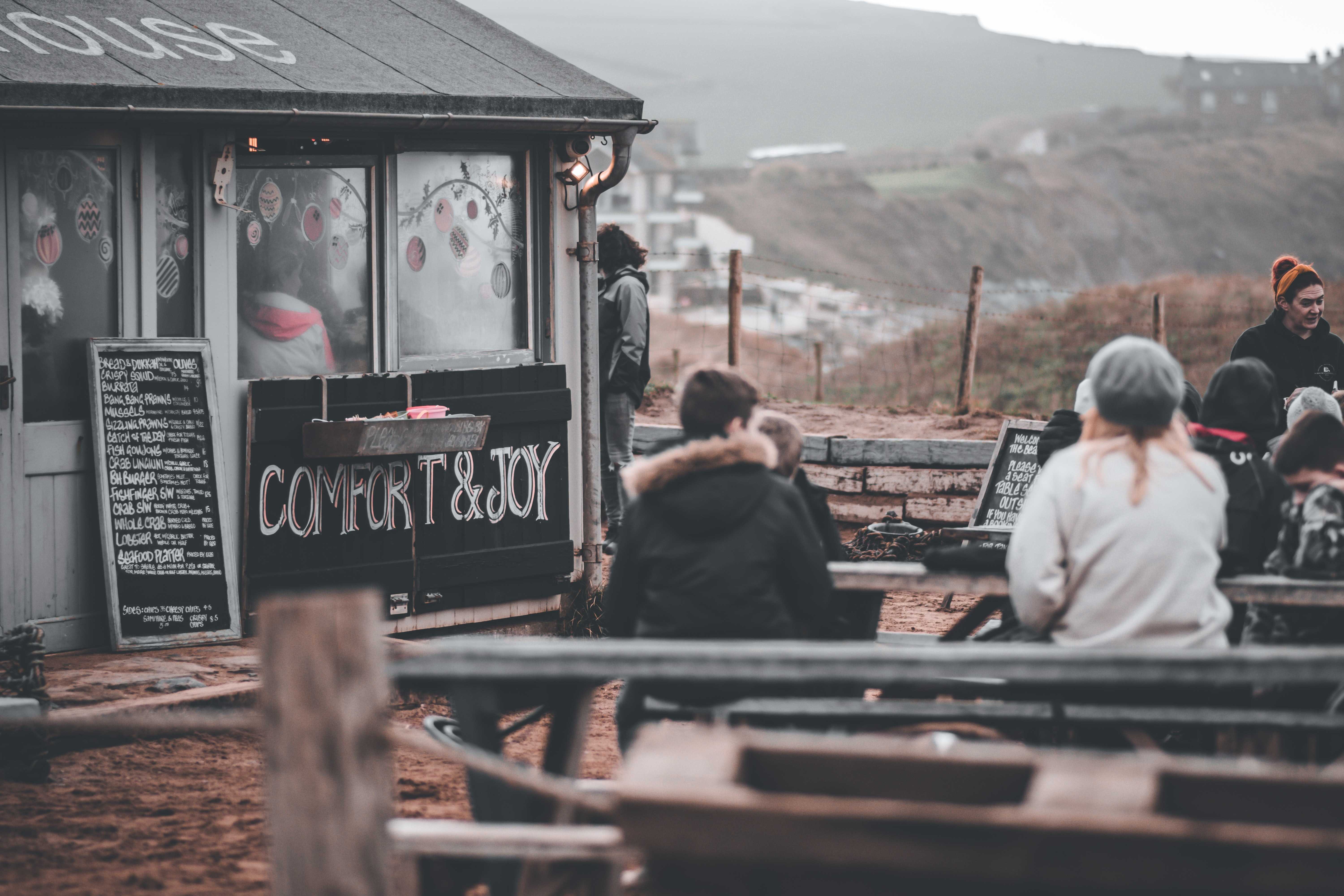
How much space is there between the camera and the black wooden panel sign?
6.84 meters

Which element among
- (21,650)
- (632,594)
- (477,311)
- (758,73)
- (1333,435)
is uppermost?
(758,73)

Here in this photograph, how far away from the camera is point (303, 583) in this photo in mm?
6941

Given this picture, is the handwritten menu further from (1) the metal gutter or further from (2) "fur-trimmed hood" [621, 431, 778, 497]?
(2) "fur-trimmed hood" [621, 431, 778, 497]

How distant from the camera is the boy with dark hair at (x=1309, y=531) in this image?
13.3 feet

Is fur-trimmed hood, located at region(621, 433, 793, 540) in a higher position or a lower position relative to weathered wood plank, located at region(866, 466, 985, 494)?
higher

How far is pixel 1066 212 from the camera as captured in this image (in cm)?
8162

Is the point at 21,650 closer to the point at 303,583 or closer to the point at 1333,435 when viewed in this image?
the point at 303,583

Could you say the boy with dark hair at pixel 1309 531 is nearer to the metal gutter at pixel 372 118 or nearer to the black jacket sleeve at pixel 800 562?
the black jacket sleeve at pixel 800 562

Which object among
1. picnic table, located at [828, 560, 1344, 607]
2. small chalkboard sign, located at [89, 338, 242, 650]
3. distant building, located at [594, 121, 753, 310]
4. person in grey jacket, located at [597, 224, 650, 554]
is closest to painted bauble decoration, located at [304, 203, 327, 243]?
small chalkboard sign, located at [89, 338, 242, 650]

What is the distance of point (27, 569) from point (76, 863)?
2.18 meters

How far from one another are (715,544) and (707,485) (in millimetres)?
167

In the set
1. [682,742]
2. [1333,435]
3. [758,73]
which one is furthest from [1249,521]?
[758,73]

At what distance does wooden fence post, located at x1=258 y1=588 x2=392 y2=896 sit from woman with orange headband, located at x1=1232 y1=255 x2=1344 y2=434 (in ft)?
19.3

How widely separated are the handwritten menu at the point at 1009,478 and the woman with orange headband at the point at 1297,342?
1446mm
